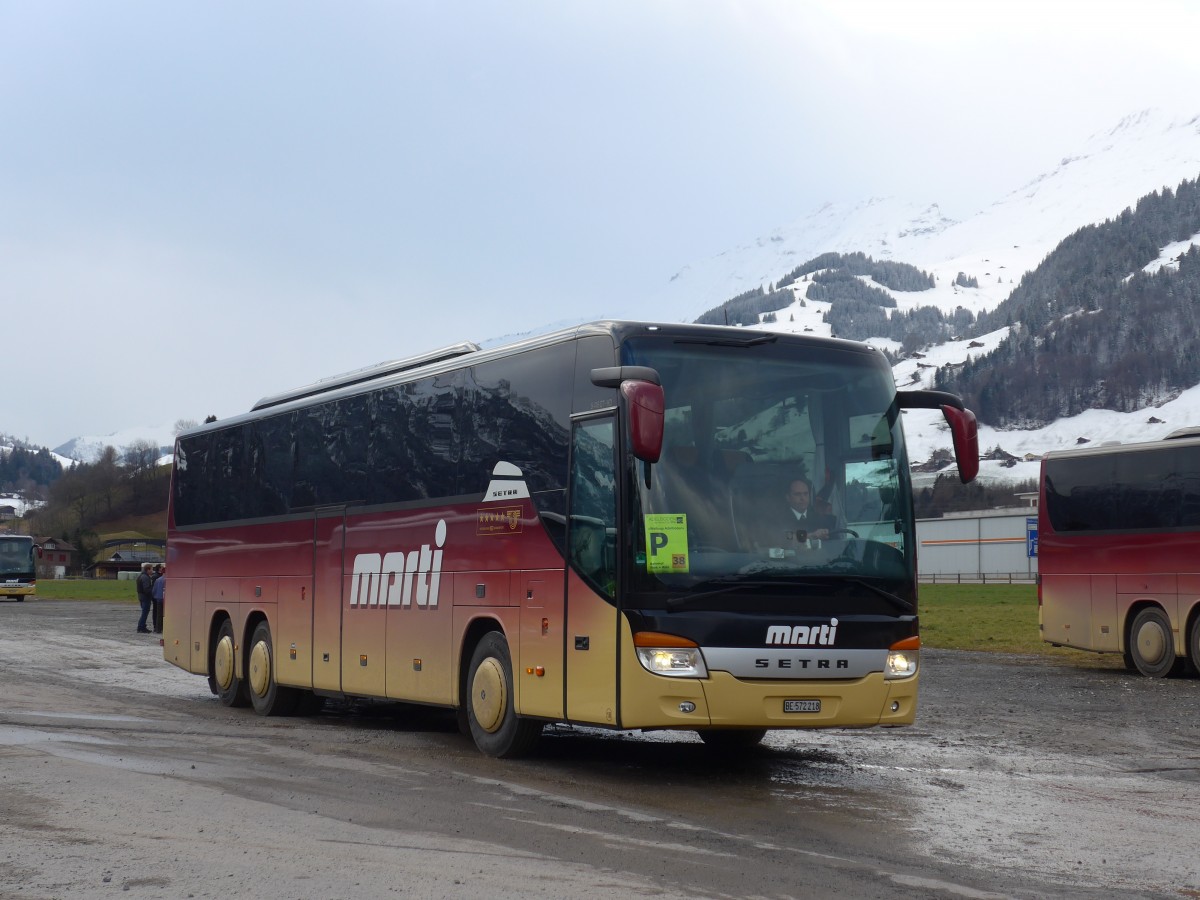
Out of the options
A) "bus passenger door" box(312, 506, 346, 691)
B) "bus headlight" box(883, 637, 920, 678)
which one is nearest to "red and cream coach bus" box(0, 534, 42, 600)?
"bus passenger door" box(312, 506, 346, 691)

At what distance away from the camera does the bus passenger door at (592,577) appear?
10.7m

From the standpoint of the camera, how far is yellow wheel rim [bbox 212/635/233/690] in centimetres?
1806

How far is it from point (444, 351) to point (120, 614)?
39918 millimetres

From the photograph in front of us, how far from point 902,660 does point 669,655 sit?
6.30 feet

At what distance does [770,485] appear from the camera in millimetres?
10789

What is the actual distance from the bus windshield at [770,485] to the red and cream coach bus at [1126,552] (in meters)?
12.1

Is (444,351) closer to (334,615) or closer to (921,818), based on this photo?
(334,615)

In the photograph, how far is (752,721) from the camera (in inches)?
413

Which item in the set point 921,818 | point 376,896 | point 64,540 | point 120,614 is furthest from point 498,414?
point 64,540

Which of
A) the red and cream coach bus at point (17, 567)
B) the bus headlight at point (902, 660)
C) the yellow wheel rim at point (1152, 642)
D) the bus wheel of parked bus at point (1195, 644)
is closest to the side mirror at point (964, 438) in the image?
the bus headlight at point (902, 660)

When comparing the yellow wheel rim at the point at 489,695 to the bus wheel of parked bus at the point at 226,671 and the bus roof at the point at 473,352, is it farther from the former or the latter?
the bus wheel of parked bus at the point at 226,671

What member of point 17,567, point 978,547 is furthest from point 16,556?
point 978,547

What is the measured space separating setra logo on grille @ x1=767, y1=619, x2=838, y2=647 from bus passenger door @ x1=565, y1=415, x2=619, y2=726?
112 cm

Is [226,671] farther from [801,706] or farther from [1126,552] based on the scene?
[1126,552]
